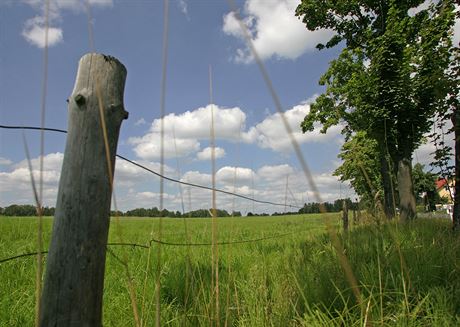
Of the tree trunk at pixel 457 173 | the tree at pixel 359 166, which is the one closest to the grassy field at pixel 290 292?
the tree at pixel 359 166

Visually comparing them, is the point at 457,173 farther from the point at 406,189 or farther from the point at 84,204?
the point at 84,204

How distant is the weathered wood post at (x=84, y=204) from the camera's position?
1.33 meters

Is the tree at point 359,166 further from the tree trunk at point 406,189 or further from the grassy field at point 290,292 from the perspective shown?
the tree trunk at point 406,189

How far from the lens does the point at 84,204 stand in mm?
1396

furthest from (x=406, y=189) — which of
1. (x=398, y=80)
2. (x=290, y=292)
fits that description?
(x=290, y=292)

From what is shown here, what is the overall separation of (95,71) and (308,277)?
250 centimetres

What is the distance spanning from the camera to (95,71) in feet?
5.05

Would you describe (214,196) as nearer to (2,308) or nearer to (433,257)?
(2,308)

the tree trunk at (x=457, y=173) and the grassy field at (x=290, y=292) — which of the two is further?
the tree trunk at (x=457, y=173)

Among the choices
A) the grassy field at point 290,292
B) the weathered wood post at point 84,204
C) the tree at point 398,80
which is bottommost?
the grassy field at point 290,292

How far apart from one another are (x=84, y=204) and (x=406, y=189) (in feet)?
42.8

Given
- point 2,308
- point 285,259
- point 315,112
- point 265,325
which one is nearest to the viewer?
point 265,325

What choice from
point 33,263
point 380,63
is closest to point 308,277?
point 33,263

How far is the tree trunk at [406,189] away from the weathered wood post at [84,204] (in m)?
12.2
